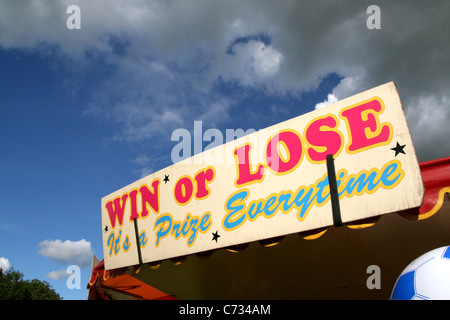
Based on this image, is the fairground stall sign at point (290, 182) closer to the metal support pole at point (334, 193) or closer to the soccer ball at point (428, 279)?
the metal support pole at point (334, 193)

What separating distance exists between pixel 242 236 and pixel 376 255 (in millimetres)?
2421

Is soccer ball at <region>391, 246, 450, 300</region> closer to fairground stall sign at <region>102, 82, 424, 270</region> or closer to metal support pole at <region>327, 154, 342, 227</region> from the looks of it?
fairground stall sign at <region>102, 82, 424, 270</region>

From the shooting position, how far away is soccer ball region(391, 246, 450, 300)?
2559 millimetres

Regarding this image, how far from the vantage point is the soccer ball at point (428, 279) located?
2.56 meters

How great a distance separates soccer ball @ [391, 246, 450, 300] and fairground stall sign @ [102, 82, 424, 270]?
22.3 inches

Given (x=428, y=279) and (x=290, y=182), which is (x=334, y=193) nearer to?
(x=290, y=182)

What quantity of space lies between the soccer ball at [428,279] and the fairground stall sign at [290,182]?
57 centimetres

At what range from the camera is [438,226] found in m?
4.59

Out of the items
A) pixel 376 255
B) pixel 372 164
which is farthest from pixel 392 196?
pixel 376 255

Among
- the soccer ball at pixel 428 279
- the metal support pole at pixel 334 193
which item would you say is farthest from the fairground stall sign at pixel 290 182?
the soccer ball at pixel 428 279

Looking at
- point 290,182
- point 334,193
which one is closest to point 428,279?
point 334,193

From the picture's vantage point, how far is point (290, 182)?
13.2 feet

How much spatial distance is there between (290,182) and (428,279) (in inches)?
69.1
